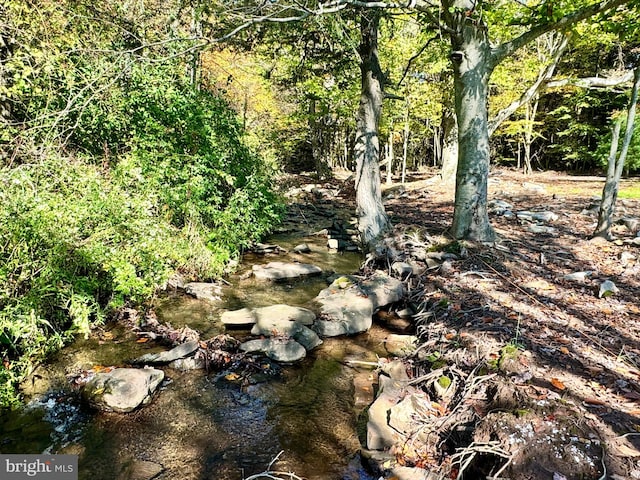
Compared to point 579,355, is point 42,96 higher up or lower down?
higher up

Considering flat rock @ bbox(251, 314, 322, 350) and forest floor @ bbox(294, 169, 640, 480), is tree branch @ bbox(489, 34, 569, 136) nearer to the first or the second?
forest floor @ bbox(294, 169, 640, 480)

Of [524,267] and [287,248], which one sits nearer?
[524,267]

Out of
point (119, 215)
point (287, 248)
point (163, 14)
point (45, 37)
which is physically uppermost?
point (163, 14)

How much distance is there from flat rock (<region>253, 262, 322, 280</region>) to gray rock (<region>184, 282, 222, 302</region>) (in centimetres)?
109

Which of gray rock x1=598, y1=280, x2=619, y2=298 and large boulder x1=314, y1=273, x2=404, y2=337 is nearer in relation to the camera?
gray rock x1=598, y1=280, x2=619, y2=298

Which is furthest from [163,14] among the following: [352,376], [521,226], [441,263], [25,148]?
[521,226]

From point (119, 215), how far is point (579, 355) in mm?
5840

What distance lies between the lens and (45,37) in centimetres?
679

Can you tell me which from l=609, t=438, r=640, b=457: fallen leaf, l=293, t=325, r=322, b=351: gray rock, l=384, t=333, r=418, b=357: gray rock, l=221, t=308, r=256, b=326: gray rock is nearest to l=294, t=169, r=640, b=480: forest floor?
l=609, t=438, r=640, b=457: fallen leaf

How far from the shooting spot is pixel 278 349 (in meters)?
5.10

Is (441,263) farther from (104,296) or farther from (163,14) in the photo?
(163,14)

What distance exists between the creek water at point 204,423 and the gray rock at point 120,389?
84 mm

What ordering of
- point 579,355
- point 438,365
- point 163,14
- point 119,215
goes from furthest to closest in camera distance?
1. point 163,14
2. point 119,215
3. point 438,365
4. point 579,355

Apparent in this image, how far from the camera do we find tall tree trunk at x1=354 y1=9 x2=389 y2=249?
8945 millimetres
